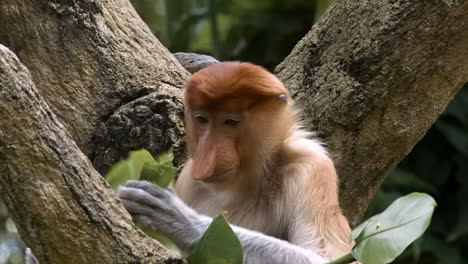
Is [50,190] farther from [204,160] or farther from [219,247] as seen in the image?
[204,160]

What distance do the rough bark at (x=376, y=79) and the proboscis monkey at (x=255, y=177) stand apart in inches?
8.2

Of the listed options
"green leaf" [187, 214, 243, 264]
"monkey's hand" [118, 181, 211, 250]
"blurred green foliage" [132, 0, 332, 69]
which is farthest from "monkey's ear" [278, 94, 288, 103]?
"blurred green foliage" [132, 0, 332, 69]

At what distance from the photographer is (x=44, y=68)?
3.58 m

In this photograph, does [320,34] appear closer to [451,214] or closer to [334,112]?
[334,112]

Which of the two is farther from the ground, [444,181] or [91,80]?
[91,80]

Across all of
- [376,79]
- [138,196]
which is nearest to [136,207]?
[138,196]

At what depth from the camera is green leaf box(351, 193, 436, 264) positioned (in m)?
2.31

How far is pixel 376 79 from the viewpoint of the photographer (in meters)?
3.40

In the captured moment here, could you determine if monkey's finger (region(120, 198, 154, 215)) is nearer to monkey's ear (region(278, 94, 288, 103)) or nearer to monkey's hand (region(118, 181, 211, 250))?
monkey's hand (region(118, 181, 211, 250))

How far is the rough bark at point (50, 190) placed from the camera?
2.12m

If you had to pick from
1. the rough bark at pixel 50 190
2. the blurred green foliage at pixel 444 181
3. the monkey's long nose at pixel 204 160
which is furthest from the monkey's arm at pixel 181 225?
the blurred green foliage at pixel 444 181

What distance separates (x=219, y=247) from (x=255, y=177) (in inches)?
30.5

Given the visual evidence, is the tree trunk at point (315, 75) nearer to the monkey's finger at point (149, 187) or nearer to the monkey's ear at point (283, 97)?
the monkey's ear at point (283, 97)

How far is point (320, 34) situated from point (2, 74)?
1902 mm
